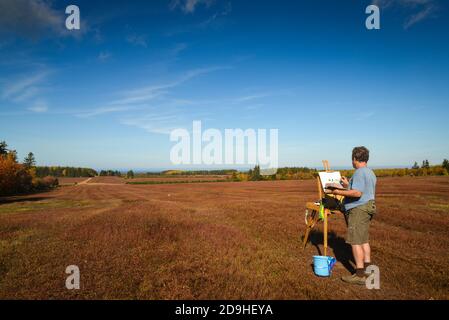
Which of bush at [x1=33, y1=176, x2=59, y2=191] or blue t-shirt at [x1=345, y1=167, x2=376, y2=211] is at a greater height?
blue t-shirt at [x1=345, y1=167, x2=376, y2=211]

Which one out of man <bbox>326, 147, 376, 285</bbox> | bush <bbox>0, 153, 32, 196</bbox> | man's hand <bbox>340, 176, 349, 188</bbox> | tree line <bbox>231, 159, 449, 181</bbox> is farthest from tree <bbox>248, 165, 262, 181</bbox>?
man <bbox>326, 147, 376, 285</bbox>

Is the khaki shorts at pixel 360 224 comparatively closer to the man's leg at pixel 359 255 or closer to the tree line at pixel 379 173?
the man's leg at pixel 359 255

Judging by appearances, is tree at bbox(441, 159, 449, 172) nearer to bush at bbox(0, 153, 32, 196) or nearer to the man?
the man

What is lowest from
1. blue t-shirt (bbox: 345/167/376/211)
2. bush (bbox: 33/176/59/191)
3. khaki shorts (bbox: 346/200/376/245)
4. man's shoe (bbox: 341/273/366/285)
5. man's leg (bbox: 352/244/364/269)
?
bush (bbox: 33/176/59/191)

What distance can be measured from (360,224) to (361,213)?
278 millimetres

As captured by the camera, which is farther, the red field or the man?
the man

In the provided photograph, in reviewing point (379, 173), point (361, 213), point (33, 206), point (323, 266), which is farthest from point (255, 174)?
point (361, 213)

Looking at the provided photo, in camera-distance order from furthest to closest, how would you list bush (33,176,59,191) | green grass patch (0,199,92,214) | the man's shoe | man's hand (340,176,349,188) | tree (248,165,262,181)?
tree (248,165,262,181) < bush (33,176,59,191) < green grass patch (0,199,92,214) < man's hand (340,176,349,188) < the man's shoe

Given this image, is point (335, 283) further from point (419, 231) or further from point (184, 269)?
point (419, 231)

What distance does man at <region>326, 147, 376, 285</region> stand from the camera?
6879 millimetres

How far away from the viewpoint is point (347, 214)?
289 inches

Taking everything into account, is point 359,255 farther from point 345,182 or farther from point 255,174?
point 255,174
